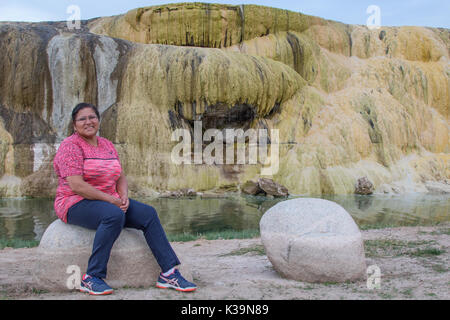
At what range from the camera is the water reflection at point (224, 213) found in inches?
463

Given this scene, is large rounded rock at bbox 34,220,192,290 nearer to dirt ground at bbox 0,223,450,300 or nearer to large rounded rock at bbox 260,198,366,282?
dirt ground at bbox 0,223,450,300

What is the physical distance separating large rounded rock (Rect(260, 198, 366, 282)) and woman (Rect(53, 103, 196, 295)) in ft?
4.13

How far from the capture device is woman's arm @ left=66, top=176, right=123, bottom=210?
436 centimetres

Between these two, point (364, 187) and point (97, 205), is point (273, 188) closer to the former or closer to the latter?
point (364, 187)

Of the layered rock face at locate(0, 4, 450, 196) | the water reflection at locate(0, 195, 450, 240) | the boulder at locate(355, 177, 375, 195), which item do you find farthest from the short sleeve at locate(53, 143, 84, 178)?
the boulder at locate(355, 177, 375, 195)

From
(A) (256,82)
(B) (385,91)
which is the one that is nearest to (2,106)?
(A) (256,82)

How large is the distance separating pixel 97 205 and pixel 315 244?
2.36 meters

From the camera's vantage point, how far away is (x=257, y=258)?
261 inches

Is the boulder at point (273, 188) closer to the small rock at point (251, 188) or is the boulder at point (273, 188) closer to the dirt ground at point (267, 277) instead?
the small rock at point (251, 188)

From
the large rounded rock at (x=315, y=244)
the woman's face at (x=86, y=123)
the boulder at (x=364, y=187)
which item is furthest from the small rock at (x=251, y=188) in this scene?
the woman's face at (x=86, y=123)

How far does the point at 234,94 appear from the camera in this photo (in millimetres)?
20531
